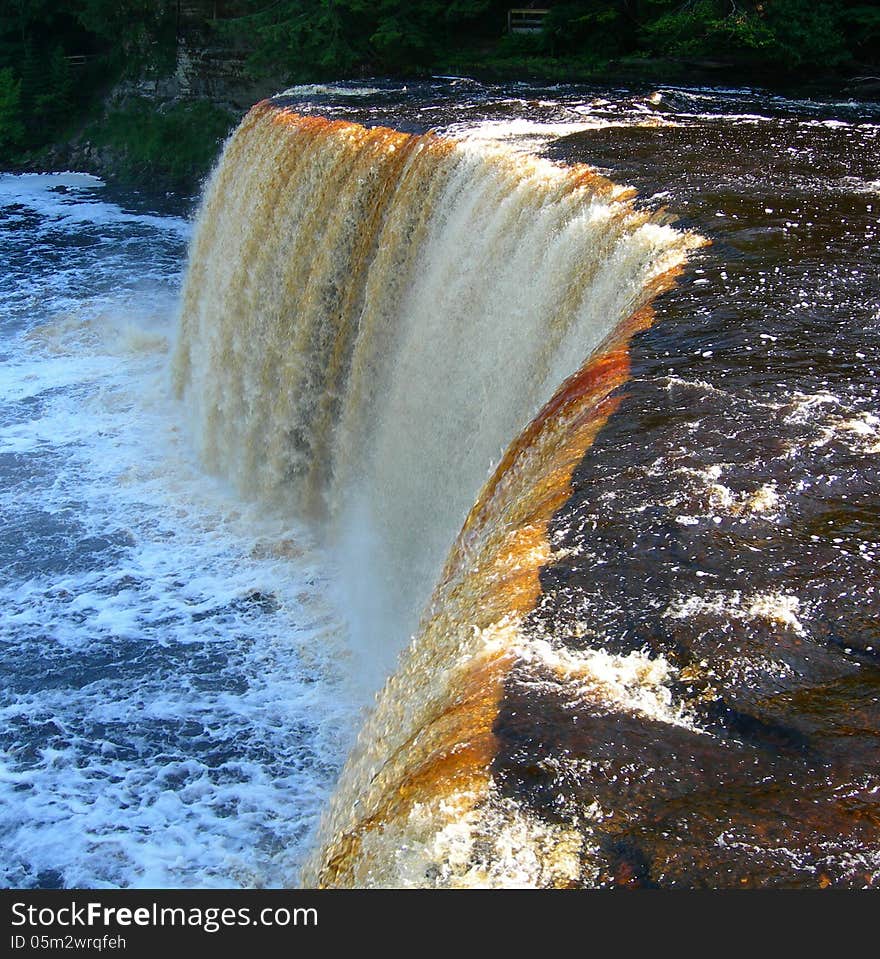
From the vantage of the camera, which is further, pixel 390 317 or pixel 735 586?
pixel 390 317

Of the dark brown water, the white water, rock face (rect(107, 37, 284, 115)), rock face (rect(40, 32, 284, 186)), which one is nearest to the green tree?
rock face (rect(40, 32, 284, 186))

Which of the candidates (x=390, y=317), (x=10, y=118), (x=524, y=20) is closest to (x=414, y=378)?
(x=390, y=317)

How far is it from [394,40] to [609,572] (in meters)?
19.1

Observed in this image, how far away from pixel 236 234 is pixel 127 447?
295cm

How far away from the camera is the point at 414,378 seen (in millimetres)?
8305

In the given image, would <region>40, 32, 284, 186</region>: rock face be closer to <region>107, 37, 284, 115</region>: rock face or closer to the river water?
<region>107, 37, 284, 115</region>: rock face

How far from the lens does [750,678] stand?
313cm

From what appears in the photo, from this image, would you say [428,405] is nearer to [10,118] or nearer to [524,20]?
[524,20]

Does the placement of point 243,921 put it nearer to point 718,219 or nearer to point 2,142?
point 718,219

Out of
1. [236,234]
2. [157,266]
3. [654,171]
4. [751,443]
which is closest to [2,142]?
[157,266]

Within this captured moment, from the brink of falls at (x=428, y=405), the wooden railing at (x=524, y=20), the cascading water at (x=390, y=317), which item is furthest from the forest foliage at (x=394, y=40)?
the cascading water at (x=390, y=317)

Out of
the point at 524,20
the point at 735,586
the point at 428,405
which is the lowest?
the point at 428,405

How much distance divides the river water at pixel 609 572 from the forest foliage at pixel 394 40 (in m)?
2.88

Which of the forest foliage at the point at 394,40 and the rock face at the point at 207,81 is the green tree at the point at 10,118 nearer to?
the forest foliage at the point at 394,40
